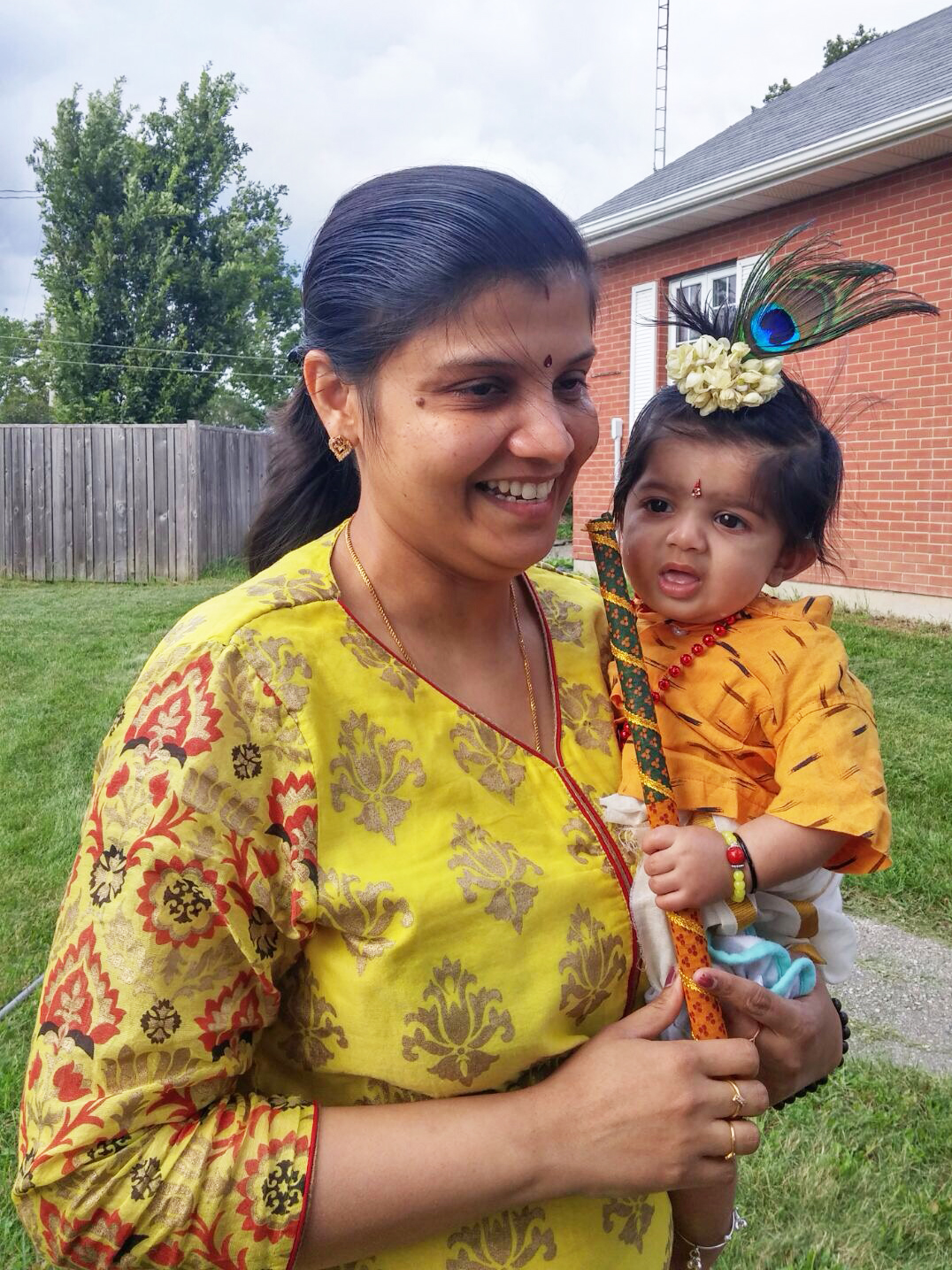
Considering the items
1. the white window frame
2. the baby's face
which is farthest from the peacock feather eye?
the white window frame

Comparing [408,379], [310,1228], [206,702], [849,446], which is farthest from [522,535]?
[849,446]

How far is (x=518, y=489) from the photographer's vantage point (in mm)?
1381

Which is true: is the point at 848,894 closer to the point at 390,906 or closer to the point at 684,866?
the point at 684,866

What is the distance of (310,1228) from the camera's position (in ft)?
3.79

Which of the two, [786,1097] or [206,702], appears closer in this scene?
[206,702]

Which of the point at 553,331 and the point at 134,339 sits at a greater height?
the point at 134,339

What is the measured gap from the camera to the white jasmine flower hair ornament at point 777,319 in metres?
1.78

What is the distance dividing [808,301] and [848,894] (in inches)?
127

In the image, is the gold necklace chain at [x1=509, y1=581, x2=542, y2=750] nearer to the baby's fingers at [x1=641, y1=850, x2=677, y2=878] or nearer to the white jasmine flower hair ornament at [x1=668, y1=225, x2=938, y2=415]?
the baby's fingers at [x1=641, y1=850, x2=677, y2=878]

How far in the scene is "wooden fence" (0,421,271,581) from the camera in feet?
45.8

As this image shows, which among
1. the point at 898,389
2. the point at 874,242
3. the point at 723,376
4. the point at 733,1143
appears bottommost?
the point at 733,1143

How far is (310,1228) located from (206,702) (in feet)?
1.92

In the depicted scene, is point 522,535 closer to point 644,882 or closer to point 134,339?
point 644,882

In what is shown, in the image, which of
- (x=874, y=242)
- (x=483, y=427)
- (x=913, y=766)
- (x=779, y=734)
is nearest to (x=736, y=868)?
(x=779, y=734)
